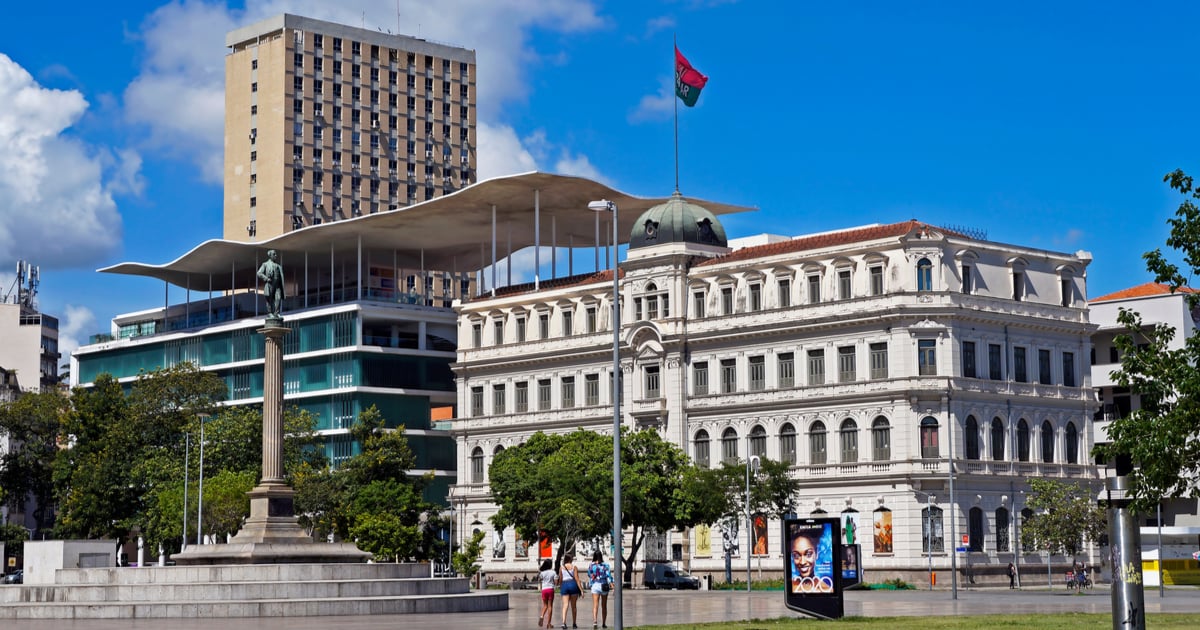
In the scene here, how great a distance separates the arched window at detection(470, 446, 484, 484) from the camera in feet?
398

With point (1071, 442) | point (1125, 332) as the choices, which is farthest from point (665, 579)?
point (1125, 332)

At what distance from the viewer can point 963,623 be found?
44781 mm

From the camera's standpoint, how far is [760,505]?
98.4m

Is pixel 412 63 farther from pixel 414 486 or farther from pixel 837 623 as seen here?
pixel 837 623

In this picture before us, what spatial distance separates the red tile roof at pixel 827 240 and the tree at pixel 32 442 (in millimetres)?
46277

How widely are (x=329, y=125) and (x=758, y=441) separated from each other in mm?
79210

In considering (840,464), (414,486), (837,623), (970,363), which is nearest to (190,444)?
(414,486)

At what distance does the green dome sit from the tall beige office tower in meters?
62.9

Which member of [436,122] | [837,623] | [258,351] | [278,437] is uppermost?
[436,122]

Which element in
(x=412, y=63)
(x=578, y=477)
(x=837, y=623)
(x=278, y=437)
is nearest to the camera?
(x=837, y=623)

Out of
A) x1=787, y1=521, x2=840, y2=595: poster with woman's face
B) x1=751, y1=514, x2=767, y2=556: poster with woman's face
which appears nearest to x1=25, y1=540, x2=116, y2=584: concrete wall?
x1=751, y1=514, x2=767, y2=556: poster with woman's face

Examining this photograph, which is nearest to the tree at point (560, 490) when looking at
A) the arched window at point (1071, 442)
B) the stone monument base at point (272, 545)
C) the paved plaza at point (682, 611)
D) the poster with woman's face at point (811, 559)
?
the paved plaza at point (682, 611)

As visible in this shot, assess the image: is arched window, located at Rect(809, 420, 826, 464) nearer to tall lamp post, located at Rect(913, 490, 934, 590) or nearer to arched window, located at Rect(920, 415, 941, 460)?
arched window, located at Rect(920, 415, 941, 460)

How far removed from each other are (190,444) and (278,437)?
48.8m
